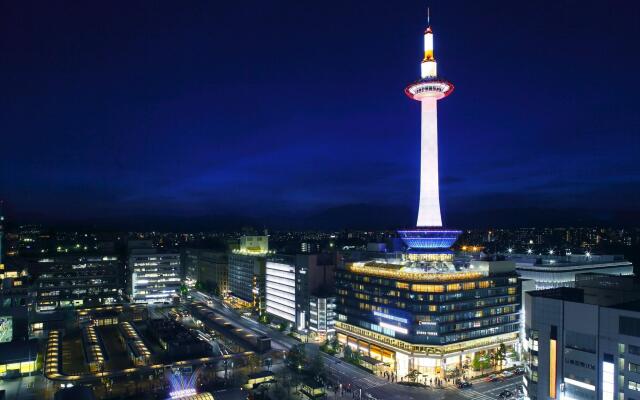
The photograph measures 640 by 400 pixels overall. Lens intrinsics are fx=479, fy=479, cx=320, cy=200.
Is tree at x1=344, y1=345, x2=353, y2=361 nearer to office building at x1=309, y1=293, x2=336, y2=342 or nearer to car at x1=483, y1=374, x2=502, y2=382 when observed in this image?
office building at x1=309, y1=293, x2=336, y2=342

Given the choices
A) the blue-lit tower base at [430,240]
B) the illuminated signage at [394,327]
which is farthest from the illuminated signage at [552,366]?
the blue-lit tower base at [430,240]

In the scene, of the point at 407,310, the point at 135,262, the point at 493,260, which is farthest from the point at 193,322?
the point at 493,260

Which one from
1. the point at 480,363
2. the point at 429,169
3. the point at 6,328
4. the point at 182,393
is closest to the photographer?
the point at 182,393

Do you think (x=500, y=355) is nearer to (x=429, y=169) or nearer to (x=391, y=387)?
(x=391, y=387)

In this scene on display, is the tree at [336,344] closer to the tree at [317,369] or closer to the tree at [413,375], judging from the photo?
the tree at [413,375]

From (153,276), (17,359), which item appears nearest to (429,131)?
(17,359)

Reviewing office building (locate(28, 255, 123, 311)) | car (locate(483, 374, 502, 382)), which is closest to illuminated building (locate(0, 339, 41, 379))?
office building (locate(28, 255, 123, 311))
